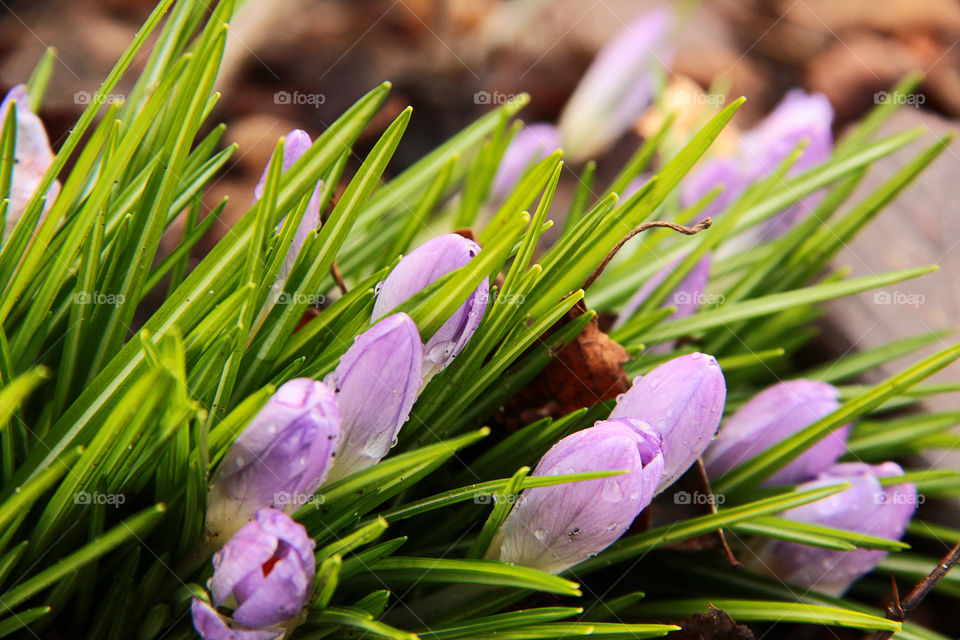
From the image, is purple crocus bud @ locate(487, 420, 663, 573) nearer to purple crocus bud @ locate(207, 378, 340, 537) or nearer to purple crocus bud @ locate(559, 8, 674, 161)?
purple crocus bud @ locate(207, 378, 340, 537)

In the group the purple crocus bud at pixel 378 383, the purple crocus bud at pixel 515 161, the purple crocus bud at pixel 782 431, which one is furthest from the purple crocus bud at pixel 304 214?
the purple crocus bud at pixel 515 161

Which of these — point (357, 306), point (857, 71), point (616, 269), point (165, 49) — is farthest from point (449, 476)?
point (857, 71)

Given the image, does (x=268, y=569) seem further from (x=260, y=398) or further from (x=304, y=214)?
(x=304, y=214)

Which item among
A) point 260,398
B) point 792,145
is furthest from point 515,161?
point 260,398

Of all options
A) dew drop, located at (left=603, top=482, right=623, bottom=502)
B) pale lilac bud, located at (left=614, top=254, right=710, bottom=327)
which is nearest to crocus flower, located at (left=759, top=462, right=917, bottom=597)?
pale lilac bud, located at (left=614, top=254, right=710, bottom=327)

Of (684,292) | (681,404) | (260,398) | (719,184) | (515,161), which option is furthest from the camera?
(515,161)

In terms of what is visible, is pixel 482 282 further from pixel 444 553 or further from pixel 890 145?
pixel 890 145
